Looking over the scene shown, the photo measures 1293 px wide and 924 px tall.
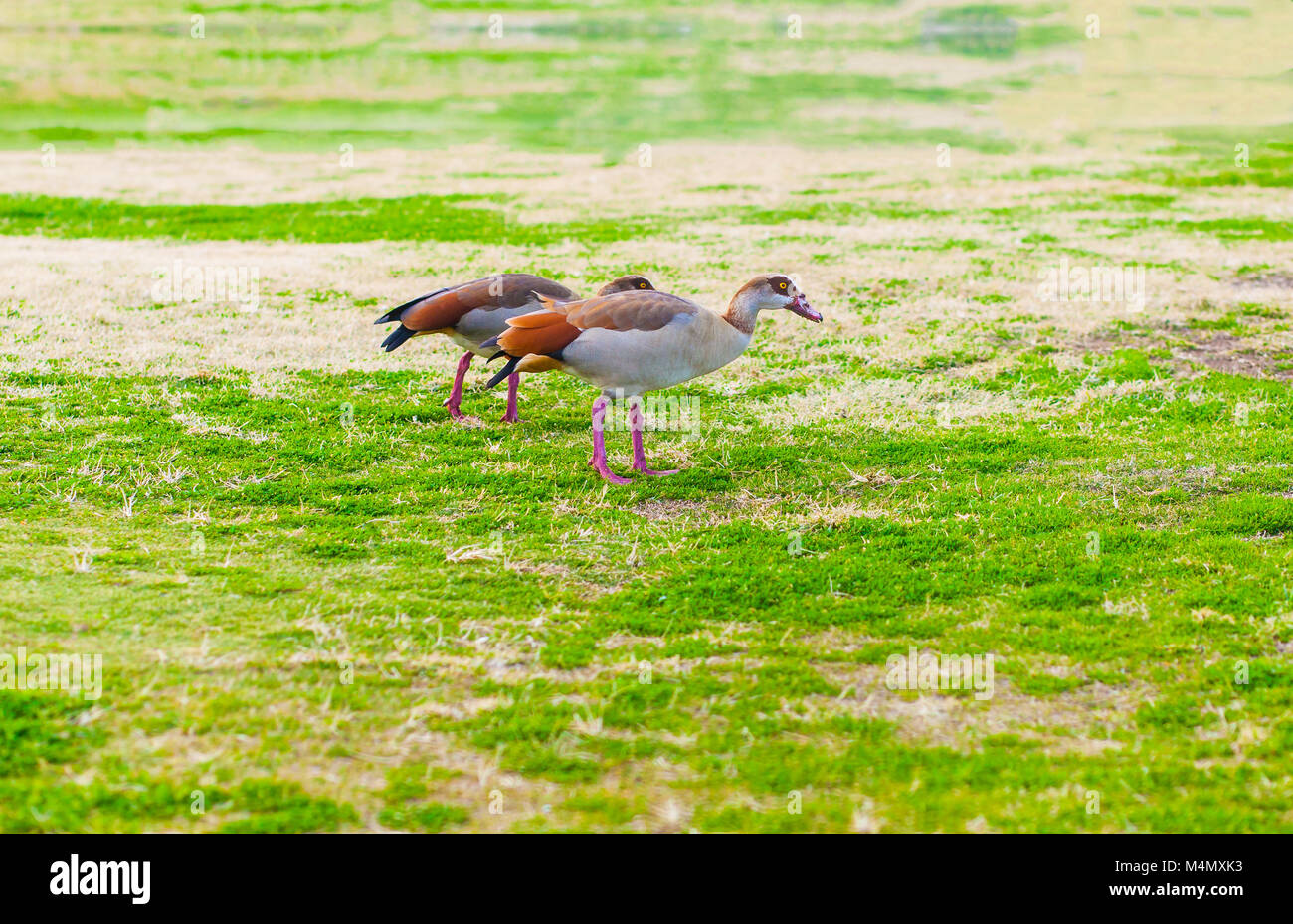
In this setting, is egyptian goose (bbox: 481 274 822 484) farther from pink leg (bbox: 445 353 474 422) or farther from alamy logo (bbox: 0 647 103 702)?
alamy logo (bbox: 0 647 103 702)

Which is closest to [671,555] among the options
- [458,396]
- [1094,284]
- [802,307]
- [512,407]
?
[802,307]

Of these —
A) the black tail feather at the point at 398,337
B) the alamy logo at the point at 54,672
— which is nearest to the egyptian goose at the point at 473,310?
the black tail feather at the point at 398,337

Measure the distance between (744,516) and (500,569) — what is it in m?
2.07

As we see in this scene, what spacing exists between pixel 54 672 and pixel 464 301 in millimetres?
5636

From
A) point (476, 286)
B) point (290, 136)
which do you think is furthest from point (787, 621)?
point (290, 136)

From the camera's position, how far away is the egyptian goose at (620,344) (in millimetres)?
9055

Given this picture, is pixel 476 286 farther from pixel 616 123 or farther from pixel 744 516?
pixel 616 123

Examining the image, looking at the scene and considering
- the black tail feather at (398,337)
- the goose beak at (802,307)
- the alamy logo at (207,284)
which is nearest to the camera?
the goose beak at (802,307)

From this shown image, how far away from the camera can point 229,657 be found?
6.19 metres

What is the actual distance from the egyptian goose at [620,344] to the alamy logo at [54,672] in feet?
12.8
